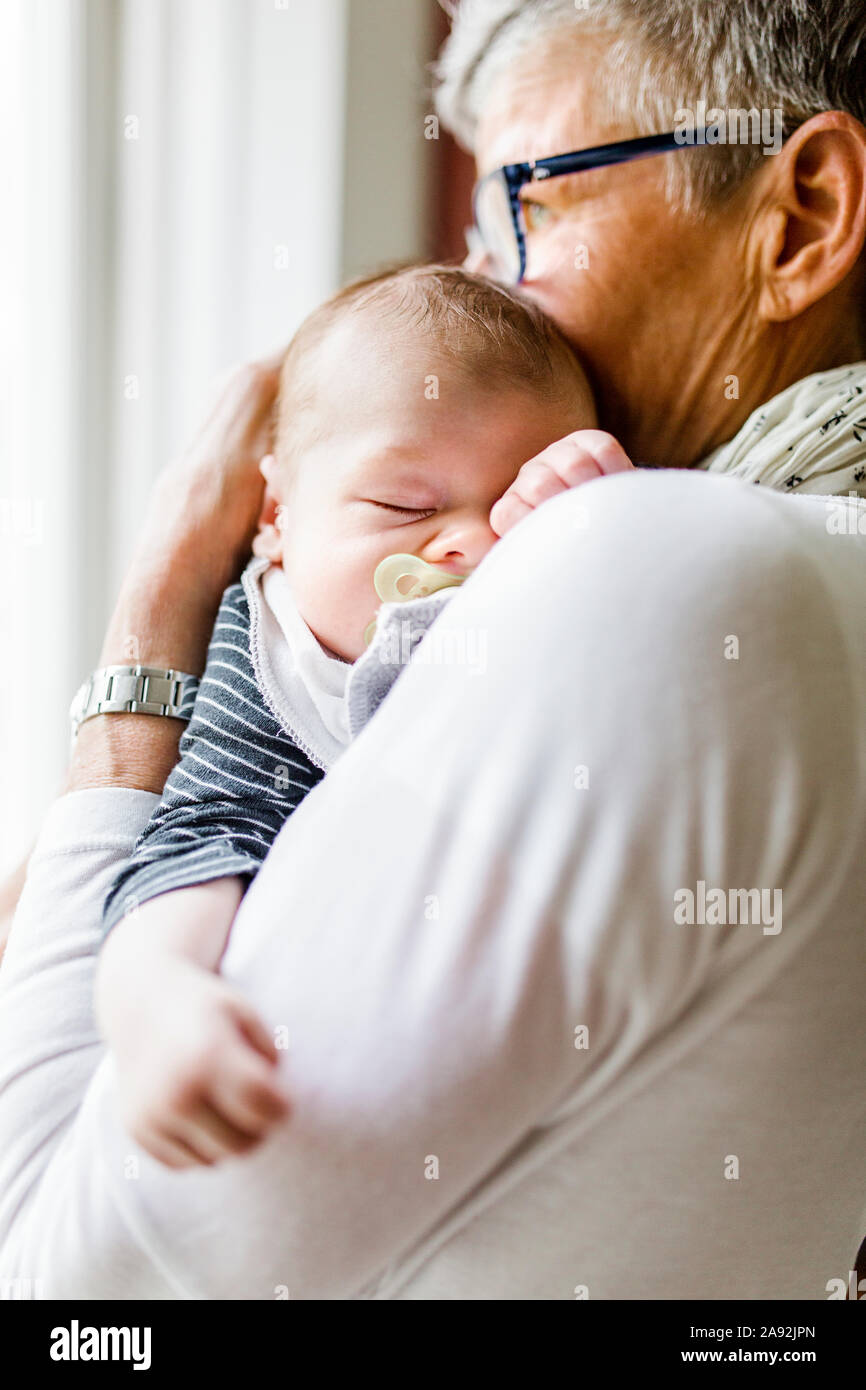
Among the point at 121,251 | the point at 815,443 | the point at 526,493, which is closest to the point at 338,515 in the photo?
the point at 526,493

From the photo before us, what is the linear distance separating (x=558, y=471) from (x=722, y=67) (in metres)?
0.49

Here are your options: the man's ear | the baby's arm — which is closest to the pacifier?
the baby's arm

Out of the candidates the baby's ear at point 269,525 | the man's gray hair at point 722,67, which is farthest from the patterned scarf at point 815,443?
the baby's ear at point 269,525

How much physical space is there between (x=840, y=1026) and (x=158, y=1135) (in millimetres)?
351

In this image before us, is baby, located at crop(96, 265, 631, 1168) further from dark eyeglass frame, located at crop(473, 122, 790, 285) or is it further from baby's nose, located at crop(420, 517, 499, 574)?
dark eyeglass frame, located at crop(473, 122, 790, 285)

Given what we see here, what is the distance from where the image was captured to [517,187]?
1.05 meters

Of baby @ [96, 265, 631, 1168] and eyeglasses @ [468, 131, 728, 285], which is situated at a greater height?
eyeglasses @ [468, 131, 728, 285]

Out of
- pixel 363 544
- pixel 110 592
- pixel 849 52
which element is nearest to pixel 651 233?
pixel 849 52

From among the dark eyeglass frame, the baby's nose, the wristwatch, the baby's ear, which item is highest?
the dark eyeglass frame

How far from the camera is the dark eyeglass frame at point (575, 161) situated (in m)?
0.97

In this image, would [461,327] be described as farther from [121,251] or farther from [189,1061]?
[121,251]

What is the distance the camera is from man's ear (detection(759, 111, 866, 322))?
0.95m

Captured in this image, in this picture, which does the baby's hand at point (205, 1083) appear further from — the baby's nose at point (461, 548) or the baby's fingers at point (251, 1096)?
the baby's nose at point (461, 548)

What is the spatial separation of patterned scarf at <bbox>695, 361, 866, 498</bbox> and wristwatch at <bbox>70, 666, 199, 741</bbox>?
0.49 m
